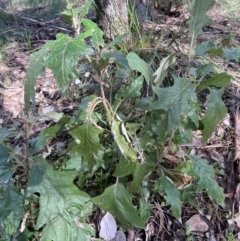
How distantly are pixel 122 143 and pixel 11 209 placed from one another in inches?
16.4

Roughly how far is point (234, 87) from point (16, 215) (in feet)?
4.58

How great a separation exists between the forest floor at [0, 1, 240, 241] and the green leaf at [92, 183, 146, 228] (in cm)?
26

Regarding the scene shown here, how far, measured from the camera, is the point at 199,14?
1.18 metres

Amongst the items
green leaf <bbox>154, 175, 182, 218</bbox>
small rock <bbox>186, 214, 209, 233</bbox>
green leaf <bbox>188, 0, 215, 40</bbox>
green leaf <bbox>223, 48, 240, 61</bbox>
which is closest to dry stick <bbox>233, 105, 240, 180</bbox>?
small rock <bbox>186, 214, 209, 233</bbox>

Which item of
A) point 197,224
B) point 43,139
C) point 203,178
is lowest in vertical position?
point 197,224

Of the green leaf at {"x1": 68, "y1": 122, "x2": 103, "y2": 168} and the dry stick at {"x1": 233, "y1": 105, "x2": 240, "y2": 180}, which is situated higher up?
the green leaf at {"x1": 68, "y1": 122, "x2": 103, "y2": 168}

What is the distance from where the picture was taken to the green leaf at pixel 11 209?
3.66ft

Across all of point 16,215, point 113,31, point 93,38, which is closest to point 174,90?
point 93,38

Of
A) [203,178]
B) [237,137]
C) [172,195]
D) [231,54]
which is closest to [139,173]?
[172,195]

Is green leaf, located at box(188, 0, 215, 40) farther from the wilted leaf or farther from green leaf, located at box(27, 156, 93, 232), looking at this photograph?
the wilted leaf

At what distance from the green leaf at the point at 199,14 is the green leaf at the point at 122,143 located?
0.42m

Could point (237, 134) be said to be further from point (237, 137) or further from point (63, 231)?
point (63, 231)

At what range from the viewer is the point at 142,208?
1348 mm

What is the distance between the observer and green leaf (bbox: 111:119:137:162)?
116 cm
